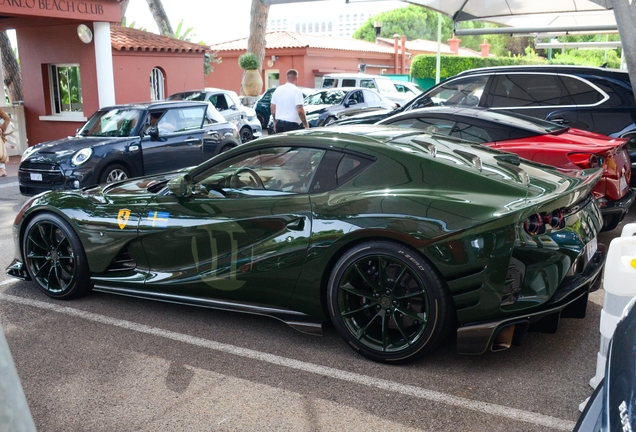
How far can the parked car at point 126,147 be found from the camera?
9.28 m

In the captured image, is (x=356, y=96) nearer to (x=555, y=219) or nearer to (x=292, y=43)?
(x=292, y=43)

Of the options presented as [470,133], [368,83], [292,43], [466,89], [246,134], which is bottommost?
[246,134]

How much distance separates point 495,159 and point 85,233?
310cm

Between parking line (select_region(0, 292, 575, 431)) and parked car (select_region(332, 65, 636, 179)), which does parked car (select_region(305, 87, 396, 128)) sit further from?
parking line (select_region(0, 292, 575, 431))

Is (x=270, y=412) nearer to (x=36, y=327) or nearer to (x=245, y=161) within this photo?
(x=245, y=161)

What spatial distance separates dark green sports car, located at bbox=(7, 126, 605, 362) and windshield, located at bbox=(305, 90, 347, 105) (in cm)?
1526

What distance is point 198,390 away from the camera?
12.3ft

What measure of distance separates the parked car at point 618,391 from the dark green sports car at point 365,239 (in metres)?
1.70

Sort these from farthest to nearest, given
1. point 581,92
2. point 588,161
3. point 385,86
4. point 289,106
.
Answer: point 385,86 → point 289,106 → point 581,92 → point 588,161

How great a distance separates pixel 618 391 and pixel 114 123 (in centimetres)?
953

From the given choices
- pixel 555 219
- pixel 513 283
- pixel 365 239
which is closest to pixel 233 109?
pixel 365 239

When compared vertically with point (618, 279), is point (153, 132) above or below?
above

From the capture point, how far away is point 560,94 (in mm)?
8180

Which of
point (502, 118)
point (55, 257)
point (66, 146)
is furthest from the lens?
point (66, 146)
